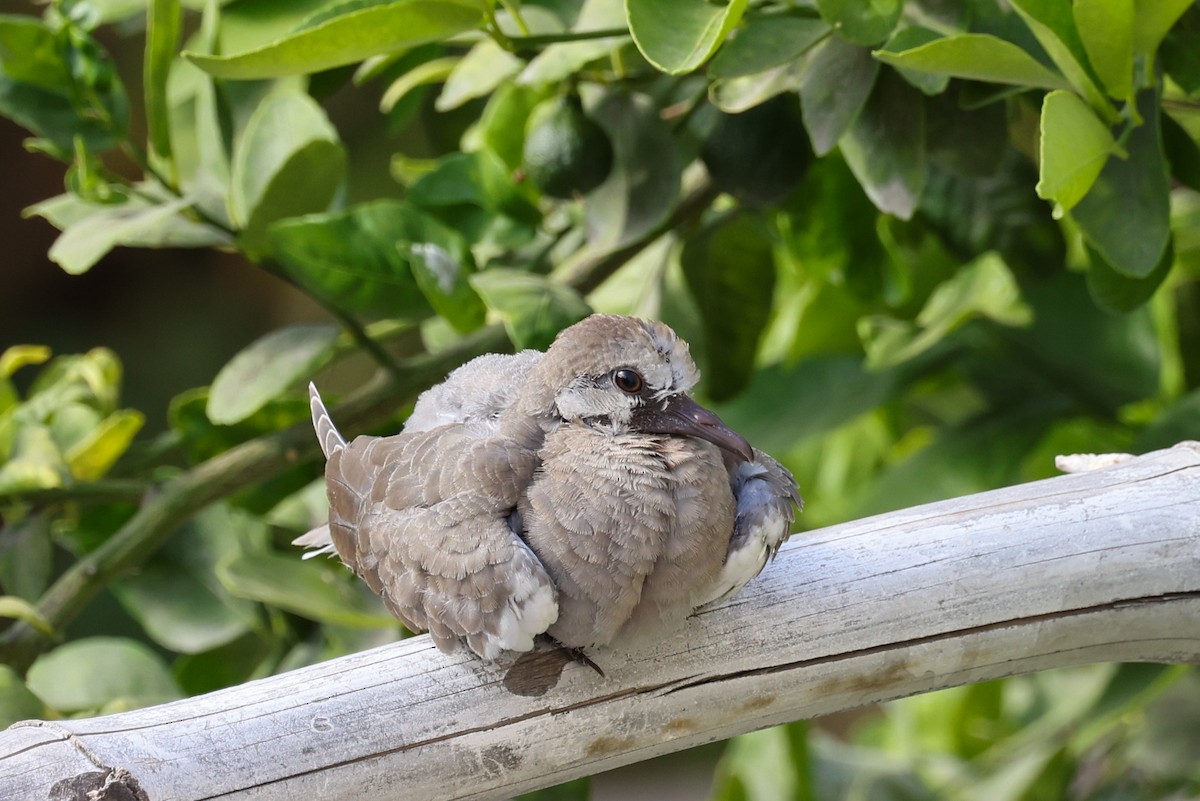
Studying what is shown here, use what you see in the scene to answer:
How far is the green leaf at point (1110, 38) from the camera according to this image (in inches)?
39.0

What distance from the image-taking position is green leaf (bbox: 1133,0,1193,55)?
3.29 feet

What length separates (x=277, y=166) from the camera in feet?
4.42

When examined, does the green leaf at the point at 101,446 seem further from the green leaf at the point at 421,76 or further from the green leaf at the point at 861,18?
the green leaf at the point at 861,18

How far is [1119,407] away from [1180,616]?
2.15 feet

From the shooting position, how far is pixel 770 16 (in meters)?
1.11

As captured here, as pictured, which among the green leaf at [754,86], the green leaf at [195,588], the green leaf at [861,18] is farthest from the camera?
the green leaf at [195,588]

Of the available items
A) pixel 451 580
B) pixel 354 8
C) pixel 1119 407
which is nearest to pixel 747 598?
pixel 451 580

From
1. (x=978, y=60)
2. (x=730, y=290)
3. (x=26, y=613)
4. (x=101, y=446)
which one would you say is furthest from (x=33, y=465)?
(x=978, y=60)

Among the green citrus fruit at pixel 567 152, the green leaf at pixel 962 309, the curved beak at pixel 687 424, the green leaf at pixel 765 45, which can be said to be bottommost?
the green leaf at pixel 962 309

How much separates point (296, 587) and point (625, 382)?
509mm

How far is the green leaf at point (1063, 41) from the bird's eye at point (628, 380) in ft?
1.49

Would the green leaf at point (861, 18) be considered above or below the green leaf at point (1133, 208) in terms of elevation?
above

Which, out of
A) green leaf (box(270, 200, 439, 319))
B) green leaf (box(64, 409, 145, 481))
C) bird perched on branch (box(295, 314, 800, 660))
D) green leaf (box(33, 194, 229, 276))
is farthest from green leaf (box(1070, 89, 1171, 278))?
green leaf (box(64, 409, 145, 481))

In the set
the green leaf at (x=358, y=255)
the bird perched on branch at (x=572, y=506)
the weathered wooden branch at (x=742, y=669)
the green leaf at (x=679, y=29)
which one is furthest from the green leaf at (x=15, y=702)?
the green leaf at (x=679, y=29)
